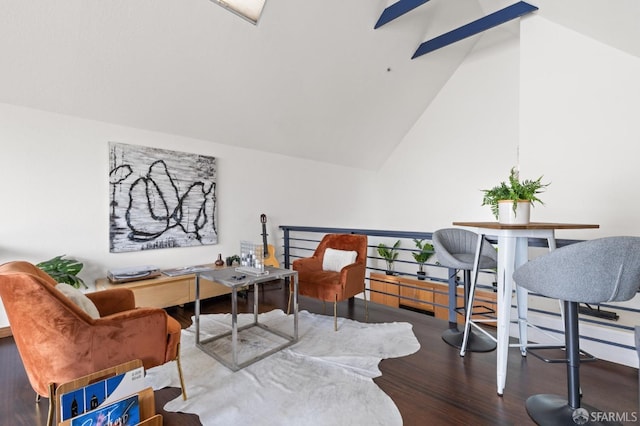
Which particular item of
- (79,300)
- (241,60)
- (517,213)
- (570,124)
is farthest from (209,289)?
(570,124)

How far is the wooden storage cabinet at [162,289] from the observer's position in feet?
9.74

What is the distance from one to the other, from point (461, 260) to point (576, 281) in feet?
3.28

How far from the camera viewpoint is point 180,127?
369 cm

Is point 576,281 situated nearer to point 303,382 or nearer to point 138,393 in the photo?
point 303,382

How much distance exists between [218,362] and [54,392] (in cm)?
100

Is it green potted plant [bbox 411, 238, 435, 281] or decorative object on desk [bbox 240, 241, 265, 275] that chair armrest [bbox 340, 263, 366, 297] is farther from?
green potted plant [bbox 411, 238, 435, 281]

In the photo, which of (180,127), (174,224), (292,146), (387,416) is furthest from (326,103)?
(387,416)

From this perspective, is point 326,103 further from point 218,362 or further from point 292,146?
point 218,362

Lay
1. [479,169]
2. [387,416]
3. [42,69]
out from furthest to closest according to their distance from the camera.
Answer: [479,169]
[42,69]
[387,416]

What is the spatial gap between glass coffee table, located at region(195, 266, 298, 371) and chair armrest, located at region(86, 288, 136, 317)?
512 mm

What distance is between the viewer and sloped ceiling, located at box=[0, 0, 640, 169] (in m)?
2.49

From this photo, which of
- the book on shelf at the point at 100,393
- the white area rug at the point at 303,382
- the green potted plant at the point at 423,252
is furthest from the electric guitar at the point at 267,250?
the green potted plant at the point at 423,252

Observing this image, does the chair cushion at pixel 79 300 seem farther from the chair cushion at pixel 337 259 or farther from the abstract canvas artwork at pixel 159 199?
the chair cushion at pixel 337 259

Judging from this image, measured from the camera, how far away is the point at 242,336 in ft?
8.93
